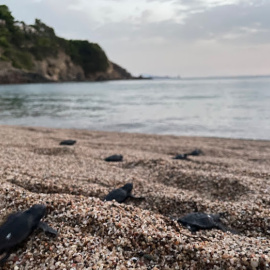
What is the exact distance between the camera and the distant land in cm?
7025

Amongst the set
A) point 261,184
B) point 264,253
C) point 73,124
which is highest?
point 264,253

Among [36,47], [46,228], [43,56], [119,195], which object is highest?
[36,47]

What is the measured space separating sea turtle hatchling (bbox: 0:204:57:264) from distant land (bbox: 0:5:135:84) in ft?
231

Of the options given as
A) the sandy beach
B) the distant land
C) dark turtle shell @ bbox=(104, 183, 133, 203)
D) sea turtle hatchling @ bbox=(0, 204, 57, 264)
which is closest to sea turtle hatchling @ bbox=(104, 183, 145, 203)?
dark turtle shell @ bbox=(104, 183, 133, 203)

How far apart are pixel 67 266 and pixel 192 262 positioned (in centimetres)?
111

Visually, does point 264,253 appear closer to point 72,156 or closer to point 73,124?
point 72,156

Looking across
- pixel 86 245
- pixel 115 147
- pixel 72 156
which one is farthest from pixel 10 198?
pixel 115 147

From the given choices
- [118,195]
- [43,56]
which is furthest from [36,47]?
[118,195]

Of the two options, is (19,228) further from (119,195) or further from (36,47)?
(36,47)

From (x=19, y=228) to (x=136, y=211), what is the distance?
1312 mm

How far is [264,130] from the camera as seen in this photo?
12930 millimetres

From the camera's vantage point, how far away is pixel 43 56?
78.9 metres

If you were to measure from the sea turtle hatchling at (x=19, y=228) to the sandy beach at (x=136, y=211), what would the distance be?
0.30 feet

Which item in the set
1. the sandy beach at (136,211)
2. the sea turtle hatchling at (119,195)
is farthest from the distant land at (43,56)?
the sea turtle hatchling at (119,195)
